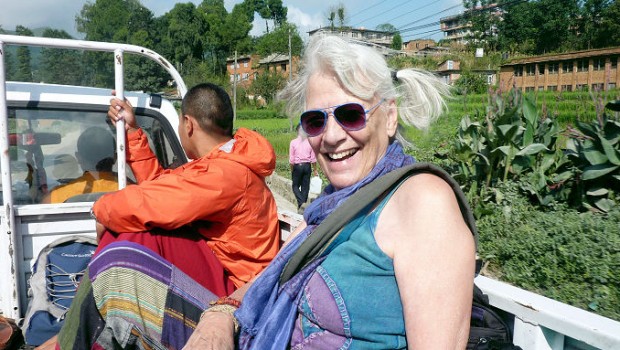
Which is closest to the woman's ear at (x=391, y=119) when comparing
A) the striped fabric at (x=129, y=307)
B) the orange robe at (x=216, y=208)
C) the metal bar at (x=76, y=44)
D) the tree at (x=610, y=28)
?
the orange robe at (x=216, y=208)

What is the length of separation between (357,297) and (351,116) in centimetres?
62

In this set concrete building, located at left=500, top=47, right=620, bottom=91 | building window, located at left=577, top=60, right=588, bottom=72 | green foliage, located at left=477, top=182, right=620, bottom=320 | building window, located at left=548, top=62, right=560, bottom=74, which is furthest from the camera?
building window, located at left=548, top=62, right=560, bottom=74

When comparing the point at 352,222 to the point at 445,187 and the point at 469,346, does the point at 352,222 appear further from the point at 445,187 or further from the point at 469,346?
the point at 469,346

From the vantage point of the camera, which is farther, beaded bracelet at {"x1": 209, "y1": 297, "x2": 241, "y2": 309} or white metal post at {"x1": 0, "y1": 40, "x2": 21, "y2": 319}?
white metal post at {"x1": 0, "y1": 40, "x2": 21, "y2": 319}

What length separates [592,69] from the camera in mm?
49031

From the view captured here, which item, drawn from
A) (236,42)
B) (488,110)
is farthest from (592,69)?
(236,42)

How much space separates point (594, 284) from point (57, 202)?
3.84 meters

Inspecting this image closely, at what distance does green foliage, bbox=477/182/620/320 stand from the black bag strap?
2788 mm

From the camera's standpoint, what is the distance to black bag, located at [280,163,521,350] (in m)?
1.61

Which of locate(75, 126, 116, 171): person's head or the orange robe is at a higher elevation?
locate(75, 126, 116, 171): person's head

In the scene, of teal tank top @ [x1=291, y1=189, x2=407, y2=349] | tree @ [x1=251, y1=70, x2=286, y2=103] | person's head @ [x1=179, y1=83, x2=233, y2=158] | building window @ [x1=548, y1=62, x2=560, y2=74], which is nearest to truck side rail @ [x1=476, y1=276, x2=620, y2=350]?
teal tank top @ [x1=291, y1=189, x2=407, y2=349]

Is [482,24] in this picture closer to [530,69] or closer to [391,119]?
[530,69]

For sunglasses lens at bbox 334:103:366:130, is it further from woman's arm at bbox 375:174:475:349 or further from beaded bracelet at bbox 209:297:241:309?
beaded bracelet at bbox 209:297:241:309

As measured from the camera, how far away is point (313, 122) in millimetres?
1959
